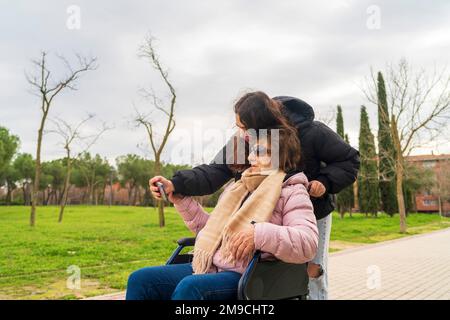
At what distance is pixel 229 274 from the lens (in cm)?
163

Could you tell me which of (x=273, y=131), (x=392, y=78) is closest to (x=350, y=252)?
(x=273, y=131)

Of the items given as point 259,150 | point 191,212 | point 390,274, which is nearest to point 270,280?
point 259,150

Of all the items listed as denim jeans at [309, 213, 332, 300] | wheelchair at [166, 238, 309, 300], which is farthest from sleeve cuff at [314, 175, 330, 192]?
wheelchair at [166, 238, 309, 300]

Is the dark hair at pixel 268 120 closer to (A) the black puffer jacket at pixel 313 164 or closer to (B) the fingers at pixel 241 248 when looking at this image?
(A) the black puffer jacket at pixel 313 164

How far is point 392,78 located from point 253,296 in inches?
764

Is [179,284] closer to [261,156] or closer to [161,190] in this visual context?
[161,190]

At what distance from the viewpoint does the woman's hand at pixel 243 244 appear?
156cm

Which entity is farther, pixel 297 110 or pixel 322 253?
pixel 322 253

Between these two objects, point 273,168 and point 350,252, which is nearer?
point 273,168

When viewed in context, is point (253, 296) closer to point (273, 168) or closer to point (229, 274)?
point (229, 274)

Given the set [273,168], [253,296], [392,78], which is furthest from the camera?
[392,78]

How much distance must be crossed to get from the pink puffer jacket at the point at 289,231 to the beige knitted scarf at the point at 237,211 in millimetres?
40

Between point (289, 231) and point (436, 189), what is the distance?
51.1 metres

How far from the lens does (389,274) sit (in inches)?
265
